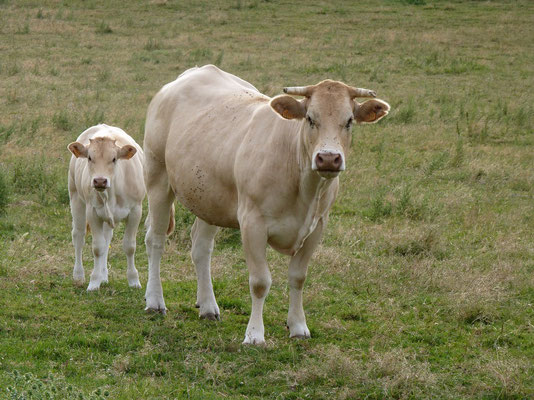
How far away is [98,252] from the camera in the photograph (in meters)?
7.73

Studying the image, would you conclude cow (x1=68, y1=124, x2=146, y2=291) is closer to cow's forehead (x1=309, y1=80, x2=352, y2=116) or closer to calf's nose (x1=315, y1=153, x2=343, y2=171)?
cow's forehead (x1=309, y1=80, x2=352, y2=116)

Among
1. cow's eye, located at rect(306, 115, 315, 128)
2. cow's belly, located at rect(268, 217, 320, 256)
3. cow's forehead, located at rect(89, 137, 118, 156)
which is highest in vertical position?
cow's eye, located at rect(306, 115, 315, 128)

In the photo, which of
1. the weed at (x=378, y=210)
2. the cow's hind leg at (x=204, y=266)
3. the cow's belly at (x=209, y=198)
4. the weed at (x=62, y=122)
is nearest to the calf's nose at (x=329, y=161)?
the cow's belly at (x=209, y=198)

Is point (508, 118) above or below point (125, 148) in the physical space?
below

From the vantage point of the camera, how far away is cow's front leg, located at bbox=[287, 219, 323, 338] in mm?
6312

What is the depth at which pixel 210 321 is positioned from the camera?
6.80 meters

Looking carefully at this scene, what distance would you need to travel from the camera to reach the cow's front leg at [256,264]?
5.97m

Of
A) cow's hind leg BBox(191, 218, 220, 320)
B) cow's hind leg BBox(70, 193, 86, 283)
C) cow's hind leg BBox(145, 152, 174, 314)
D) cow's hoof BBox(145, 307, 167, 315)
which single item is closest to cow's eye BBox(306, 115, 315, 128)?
cow's hind leg BBox(191, 218, 220, 320)

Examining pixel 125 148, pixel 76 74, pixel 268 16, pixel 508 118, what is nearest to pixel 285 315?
pixel 125 148

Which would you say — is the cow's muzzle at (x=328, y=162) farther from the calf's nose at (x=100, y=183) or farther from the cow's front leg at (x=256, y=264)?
the calf's nose at (x=100, y=183)

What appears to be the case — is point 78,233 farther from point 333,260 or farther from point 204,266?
point 333,260

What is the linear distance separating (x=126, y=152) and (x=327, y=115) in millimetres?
2918

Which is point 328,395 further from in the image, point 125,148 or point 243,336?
point 125,148

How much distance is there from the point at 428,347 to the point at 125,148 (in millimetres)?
3434
